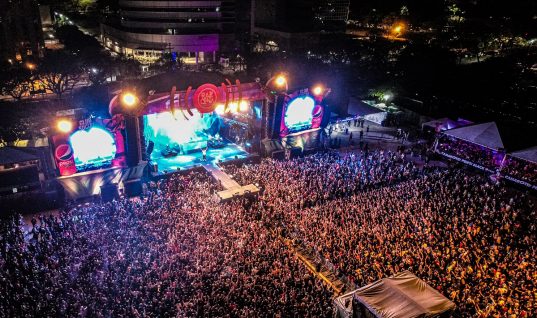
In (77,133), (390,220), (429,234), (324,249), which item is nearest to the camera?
(324,249)

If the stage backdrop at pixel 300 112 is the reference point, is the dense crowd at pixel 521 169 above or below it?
below

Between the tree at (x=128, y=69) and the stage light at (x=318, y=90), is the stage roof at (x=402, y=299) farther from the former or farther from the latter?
the tree at (x=128, y=69)

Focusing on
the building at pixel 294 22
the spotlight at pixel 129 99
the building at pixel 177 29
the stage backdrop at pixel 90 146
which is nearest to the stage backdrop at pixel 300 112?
the spotlight at pixel 129 99

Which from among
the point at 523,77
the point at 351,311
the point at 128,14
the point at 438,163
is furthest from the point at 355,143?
the point at 128,14

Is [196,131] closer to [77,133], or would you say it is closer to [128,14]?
[77,133]

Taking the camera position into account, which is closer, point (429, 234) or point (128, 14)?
point (429, 234)

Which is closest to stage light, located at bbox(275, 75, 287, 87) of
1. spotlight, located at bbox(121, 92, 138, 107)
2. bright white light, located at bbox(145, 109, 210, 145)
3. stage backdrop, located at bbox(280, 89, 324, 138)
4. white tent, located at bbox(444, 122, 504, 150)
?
stage backdrop, located at bbox(280, 89, 324, 138)

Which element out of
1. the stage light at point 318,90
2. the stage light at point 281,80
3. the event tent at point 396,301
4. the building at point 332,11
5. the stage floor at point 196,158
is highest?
the building at point 332,11

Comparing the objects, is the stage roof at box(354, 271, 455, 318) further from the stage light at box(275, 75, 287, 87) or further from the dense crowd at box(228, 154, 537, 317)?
the stage light at box(275, 75, 287, 87)

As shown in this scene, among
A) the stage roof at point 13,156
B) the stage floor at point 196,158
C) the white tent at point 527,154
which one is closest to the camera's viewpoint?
the stage roof at point 13,156
